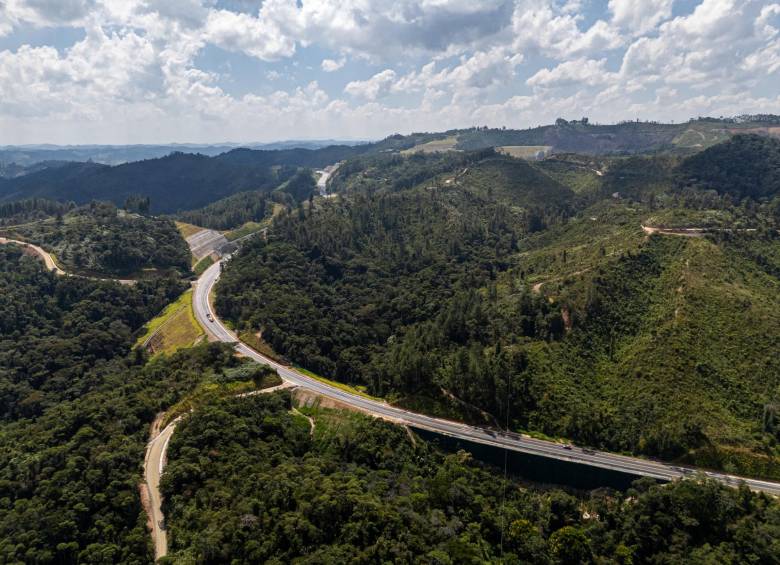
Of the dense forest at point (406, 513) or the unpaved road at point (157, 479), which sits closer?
the dense forest at point (406, 513)

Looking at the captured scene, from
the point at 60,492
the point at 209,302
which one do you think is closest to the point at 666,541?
the point at 60,492

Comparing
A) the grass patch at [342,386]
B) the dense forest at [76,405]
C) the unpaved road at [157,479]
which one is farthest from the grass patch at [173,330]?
the unpaved road at [157,479]

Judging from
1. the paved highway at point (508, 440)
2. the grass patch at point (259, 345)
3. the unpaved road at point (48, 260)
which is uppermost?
the unpaved road at point (48, 260)

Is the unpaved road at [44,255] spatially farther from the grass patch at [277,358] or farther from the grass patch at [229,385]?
the grass patch at [229,385]

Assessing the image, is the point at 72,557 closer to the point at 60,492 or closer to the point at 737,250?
the point at 60,492

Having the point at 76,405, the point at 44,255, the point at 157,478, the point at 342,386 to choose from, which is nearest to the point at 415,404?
the point at 342,386

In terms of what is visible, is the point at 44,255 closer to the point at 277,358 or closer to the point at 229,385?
the point at 277,358

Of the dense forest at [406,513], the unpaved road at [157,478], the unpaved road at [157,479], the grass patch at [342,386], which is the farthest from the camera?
the grass patch at [342,386]
